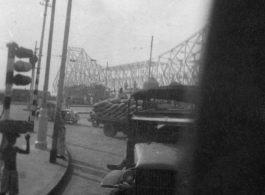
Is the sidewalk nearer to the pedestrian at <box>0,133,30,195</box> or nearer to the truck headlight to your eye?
the pedestrian at <box>0,133,30,195</box>

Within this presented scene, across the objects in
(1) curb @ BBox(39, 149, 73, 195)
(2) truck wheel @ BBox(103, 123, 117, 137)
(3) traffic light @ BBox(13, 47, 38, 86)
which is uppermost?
(3) traffic light @ BBox(13, 47, 38, 86)

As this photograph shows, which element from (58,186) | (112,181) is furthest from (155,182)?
(58,186)

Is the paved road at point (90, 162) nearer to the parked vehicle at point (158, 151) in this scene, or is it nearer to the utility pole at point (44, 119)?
the utility pole at point (44, 119)

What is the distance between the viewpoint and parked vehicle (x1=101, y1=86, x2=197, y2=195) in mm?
4230

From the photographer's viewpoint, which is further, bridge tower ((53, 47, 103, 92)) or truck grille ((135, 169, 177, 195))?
bridge tower ((53, 47, 103, 92))

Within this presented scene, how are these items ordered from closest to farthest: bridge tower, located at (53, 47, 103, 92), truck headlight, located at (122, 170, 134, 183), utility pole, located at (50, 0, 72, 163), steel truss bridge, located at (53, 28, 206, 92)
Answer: truck headlight, located at (122, 170, 134, 183), utility pole, located at (50, 0, 72, 163), steel truss bridge, located at (53, 28, 206, 92), bridge tower, located at (53, 47, 103, 92)

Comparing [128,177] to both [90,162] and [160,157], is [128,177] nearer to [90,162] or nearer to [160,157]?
[160,157]

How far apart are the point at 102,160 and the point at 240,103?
21.4 feet

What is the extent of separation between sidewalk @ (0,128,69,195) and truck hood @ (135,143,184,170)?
2.26 metres

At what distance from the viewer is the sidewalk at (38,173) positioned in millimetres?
6102

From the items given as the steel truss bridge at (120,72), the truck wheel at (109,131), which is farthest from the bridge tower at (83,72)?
the truck wheel at (109,131)

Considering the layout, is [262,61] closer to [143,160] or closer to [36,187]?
[143,160]

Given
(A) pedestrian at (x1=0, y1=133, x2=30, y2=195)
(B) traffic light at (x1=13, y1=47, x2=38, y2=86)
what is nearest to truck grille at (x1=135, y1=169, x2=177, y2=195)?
(A) pedestrian at (x1=0, y1=133, x2=30, y2=195)

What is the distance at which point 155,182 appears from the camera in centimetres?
427
